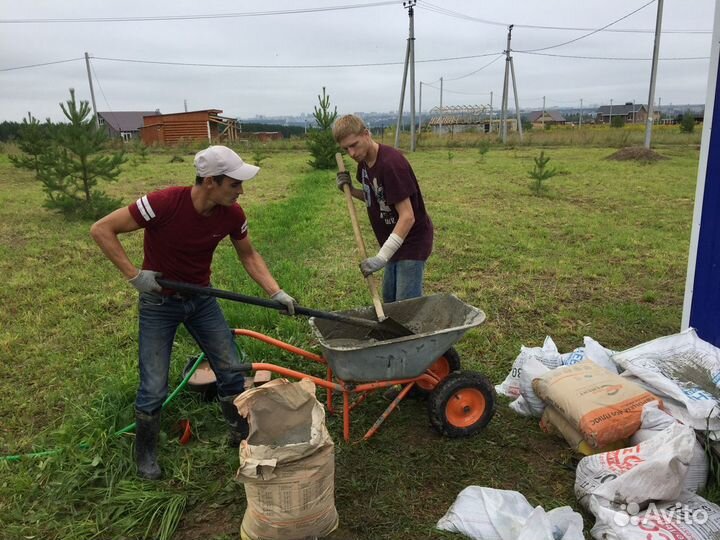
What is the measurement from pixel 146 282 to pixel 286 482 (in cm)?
114

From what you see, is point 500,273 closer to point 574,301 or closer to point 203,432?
point 574,301

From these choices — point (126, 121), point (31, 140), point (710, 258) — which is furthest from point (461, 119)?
point (710, 258)

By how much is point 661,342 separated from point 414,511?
6.56 ft

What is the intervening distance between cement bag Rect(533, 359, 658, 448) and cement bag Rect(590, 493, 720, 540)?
0.42 meters

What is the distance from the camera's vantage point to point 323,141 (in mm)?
17938

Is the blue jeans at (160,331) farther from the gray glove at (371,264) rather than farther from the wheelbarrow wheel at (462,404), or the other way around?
the wheelbarrow wheel at (462,404)

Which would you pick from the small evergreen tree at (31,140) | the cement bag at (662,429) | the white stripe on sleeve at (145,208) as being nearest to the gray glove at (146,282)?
the white stripe on sleeve at (145,208)

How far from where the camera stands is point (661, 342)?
3445 millimetres

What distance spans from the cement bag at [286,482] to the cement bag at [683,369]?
75.1 inches

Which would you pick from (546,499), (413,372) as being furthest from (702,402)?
(413,372)

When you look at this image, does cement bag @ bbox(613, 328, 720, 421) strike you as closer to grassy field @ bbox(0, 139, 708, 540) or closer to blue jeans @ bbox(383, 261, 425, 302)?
grassy field @ bbox(0, 139, 708, 540)

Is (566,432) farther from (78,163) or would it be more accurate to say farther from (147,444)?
(78,163)

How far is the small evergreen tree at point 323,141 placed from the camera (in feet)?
55.7

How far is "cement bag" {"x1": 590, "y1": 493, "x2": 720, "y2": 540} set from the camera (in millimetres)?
2205
